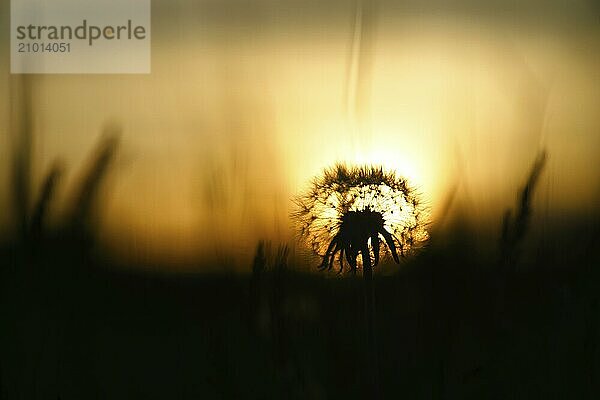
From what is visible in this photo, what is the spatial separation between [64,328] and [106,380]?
0.16m

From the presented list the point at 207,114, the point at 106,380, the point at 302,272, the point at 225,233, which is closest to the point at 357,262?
the point at 302,272

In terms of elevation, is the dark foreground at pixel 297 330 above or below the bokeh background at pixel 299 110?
below

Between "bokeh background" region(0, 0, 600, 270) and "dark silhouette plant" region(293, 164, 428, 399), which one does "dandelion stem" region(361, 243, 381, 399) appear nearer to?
"dark silhouette plant" region(293, 164, 428, 399)

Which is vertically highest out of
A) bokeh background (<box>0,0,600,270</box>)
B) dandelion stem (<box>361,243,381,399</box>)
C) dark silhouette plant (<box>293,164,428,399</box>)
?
bokeh background (<box>0,0,600,270</box>)

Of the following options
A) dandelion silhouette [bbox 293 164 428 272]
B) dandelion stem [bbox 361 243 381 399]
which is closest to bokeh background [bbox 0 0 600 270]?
dandelion silhouette [bbox 293 164 428 272]

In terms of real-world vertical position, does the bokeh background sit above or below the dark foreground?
above

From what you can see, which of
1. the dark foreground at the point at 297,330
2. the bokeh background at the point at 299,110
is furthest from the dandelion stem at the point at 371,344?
the bokeh background at the point at 299,110

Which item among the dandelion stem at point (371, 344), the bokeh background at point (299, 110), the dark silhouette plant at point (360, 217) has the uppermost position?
the bokeh background at point (299, 110)

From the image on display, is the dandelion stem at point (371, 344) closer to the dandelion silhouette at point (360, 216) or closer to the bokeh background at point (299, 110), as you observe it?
the dandelion silhouette at point (360, 216)

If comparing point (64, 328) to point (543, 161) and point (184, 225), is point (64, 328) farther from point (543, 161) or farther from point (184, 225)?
point (543, 161)

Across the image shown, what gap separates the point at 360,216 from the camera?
154 cm

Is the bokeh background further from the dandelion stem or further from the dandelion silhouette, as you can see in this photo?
the dandelion stem

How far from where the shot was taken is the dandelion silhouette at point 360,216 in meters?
1.54

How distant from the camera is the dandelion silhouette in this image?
1.54m
